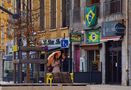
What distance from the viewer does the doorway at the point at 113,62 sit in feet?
131

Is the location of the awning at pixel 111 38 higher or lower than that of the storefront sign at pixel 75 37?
lower

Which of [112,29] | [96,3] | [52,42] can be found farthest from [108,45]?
[52,42]

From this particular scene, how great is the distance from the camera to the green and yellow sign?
43.0 meters

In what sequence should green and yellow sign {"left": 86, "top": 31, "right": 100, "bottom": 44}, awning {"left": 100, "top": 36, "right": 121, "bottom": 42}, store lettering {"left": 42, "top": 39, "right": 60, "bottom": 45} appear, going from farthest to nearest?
1. store lettering {"left": 42, "top": 39, "right": 60, "bottom": 45}
2. green and yellow sign {"left": 86, "top": 31, "right": 100, "bottom": 44}
3. awning {"left": 100, "top": 36, "right": 121, "bottom": 42}

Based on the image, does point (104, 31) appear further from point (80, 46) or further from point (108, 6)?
point (80, 46)

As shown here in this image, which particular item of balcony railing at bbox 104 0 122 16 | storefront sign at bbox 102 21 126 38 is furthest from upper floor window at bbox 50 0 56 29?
storefront sign at bbox 102 21 126 38

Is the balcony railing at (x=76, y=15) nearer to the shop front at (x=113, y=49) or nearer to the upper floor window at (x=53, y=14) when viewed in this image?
the upper floor window at (x=53, y=14)

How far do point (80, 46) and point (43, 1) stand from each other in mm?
12156

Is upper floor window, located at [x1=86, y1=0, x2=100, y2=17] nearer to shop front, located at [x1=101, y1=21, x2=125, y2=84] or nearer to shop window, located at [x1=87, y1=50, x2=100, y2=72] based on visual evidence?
shop front, located at [x1=101, y1=21, x2=125, y2=84]

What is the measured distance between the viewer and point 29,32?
1409 inches

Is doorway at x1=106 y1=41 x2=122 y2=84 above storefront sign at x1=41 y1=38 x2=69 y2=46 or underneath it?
underneath

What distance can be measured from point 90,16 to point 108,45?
3555 mm

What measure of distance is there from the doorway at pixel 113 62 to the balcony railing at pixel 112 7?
2.19 metres

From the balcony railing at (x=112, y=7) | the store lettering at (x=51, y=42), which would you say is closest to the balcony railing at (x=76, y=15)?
the store lettering at (x=51, y=42)
